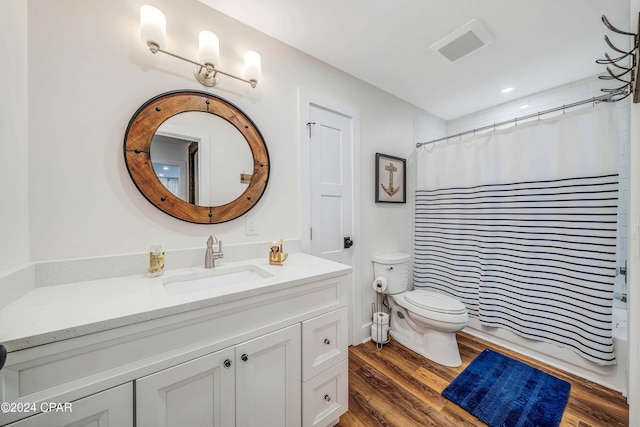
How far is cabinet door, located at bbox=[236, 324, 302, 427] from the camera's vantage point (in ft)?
2.96

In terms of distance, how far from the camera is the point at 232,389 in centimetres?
87

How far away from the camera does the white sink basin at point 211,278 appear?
109 centimetres

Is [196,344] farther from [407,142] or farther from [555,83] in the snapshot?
[555,83]

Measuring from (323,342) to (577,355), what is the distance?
1885 millimetres

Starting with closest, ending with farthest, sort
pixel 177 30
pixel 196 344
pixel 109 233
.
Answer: pixel 196 344 < pixel 109 233 < pixel 177 30

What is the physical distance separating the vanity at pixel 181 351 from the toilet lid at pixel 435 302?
0.93m

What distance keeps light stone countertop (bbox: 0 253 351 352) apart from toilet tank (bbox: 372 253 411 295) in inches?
41.6

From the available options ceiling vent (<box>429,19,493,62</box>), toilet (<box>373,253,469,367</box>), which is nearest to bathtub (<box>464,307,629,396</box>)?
toilet (<box>373,253,469,367</box>)

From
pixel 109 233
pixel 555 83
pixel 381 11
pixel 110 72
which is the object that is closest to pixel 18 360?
pixel 109 233

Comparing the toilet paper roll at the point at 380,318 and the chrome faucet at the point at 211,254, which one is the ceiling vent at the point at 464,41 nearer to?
the chrome faucet at the point at 211,254

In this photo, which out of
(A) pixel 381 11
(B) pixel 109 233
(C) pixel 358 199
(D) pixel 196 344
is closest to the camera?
(D) pixel 196 344

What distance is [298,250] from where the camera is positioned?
162 centimetres

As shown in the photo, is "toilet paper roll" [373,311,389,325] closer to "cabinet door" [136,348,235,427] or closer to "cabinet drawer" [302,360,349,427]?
"cabinet drawer" [302,360,349,427]

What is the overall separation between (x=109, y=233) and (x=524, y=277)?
8.92 feet
